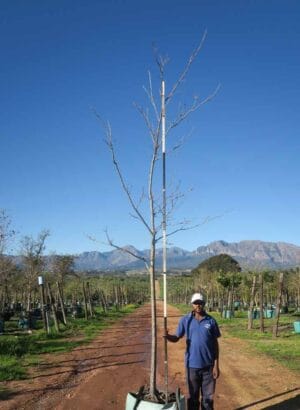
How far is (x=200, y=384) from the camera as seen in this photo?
24.2 ft

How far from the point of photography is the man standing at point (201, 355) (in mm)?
7215

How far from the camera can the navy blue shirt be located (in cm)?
722

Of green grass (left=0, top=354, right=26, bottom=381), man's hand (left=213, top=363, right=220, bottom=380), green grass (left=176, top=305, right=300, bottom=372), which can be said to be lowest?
green grass (left=176, top=305, right=300, bottom=372)

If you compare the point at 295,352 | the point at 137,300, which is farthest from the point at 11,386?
the point at 137,300

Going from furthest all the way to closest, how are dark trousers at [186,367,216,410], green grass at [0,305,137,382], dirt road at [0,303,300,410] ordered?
green grass at [0,305,137,382], dirt road at [0,303,300,410], dark trousers at [186,367,216,410]

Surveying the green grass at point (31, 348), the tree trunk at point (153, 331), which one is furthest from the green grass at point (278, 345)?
the tree trunk at point (153, 331)

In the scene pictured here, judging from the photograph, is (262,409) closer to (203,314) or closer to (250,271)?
(203,314)

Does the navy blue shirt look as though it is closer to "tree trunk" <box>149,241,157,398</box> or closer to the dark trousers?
the dark trousers

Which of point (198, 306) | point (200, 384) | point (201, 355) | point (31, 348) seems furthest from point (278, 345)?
point (198, 306)

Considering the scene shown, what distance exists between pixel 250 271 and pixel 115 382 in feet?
141

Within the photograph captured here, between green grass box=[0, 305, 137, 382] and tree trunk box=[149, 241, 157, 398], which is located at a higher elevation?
tree trunk box=[149, 241, 157, 398]

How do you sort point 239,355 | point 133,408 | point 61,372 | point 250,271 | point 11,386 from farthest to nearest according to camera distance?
point 250,271 < point 239,355 < point 61,372 < point 11,386 < point 133,408

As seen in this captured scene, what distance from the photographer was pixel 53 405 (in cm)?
902

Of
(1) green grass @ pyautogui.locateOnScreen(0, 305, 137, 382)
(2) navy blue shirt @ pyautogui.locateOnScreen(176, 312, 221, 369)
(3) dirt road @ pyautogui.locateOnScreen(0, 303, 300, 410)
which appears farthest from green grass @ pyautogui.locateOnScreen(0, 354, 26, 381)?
(2) navy blue shirt @ pyautogui.locateOnScreen(176, 312, 221, 369)
